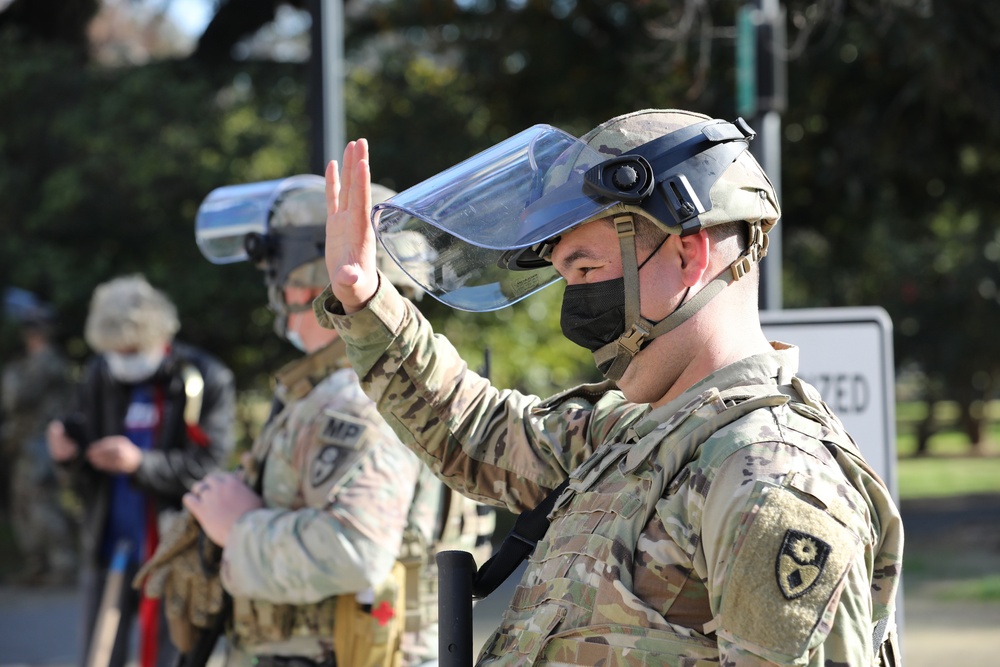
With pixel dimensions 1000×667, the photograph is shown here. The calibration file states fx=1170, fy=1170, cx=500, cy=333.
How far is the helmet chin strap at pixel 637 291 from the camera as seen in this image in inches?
73.3

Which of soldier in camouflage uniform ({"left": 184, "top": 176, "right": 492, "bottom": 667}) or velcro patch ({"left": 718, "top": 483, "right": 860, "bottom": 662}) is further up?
soldier in camouflage uniform ({"left": 184, "top": 176, "right": 492, "bottom": 667})

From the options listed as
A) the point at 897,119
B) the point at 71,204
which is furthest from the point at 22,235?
the point at 897,119

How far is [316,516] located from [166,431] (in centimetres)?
287

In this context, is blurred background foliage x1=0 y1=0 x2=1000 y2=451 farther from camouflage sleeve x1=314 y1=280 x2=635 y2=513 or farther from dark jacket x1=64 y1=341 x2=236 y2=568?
camouflage sleeve x1=314 y1=280 x2=635 y2=513

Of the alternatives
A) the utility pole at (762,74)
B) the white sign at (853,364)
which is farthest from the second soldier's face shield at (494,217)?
the utility pole at (762,74)

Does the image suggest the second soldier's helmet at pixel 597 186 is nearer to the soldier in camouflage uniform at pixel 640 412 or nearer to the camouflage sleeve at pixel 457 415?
the soldier in camouflage uniform at pixel 640 412

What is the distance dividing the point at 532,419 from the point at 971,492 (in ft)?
49.8

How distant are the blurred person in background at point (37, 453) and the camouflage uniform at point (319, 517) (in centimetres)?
732

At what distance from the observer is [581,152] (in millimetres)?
1972

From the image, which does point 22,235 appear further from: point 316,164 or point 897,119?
point 897,119

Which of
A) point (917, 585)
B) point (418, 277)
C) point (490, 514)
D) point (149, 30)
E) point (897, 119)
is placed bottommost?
point (490, 514)

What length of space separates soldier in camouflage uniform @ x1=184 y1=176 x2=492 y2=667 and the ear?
3.92 feet

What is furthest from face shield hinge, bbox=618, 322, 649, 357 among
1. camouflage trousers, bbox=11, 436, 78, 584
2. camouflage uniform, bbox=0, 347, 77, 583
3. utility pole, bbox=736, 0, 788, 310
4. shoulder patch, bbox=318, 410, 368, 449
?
camouflage trousers, bbox=11, 436, 78, 584

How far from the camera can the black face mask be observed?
74.9 inches
